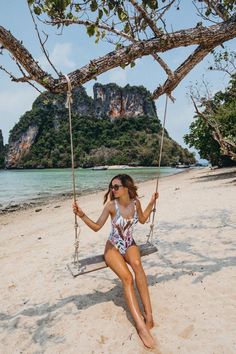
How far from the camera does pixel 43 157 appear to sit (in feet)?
429

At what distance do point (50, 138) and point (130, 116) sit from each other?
3442cm

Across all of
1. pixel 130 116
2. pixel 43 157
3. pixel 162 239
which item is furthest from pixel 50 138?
pixel 162 239

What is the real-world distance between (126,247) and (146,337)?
1.09 m

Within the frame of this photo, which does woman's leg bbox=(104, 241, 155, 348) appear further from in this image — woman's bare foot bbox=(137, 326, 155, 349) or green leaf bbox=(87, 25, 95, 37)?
green leaf bbox=(87, 25, 95, 37)

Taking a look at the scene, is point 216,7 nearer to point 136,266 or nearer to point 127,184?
point 127,184

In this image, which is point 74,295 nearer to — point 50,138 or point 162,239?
point 162,239

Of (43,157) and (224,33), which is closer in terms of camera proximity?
(224,33)

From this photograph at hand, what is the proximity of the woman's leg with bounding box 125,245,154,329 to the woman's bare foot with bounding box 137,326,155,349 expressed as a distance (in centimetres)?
18

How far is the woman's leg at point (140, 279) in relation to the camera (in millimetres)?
3663

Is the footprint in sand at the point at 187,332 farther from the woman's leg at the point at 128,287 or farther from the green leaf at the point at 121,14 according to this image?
the green leaf at the point at 121,14

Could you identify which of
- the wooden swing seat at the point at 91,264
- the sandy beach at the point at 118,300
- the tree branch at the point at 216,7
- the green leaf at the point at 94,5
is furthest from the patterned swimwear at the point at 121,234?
the tree branch at the point at 216,7

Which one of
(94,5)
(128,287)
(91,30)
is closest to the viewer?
(91,30)

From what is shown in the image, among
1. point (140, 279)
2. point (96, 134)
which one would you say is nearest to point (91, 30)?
point (140, 279)

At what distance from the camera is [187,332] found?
11.6 ft
